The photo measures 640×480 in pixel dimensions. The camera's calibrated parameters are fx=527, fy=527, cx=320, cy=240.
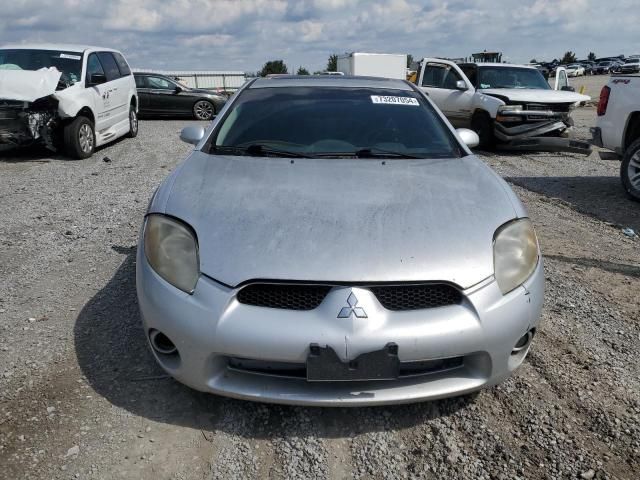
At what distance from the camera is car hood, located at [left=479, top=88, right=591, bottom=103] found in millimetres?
9594

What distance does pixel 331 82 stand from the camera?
3.89 metres

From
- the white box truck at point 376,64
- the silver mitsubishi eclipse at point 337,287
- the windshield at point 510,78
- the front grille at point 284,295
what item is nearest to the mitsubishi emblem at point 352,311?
the silver mitsubishi eclipse at point 337,287

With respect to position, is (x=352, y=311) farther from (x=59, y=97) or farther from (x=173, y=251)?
(x=59, y=97)

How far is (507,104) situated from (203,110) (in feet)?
30.4

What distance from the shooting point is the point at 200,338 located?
2.04 metres

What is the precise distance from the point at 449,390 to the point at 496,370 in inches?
8.8

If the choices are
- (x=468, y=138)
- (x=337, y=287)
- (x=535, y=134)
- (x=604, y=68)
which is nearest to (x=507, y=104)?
(x=535, y=134)

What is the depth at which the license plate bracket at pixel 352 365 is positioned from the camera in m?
1.96

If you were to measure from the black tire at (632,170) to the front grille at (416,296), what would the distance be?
5189mm

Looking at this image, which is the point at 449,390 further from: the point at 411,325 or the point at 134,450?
the point at 134,450

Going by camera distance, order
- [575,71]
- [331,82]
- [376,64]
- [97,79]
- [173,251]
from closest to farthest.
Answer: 1. [173,251]
2. [331,82]
3. [97,79]
4. [376,64]
5. [575,71]

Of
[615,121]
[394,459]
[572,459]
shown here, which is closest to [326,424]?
[394,459]

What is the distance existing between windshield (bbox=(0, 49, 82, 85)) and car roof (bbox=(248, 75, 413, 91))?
583 centimetres

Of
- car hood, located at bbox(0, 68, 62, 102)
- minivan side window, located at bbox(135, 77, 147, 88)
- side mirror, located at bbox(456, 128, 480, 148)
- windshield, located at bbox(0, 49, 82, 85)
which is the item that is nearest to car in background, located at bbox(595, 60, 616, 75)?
minivan side window, located at bbox(135, 77, 147, 88)
